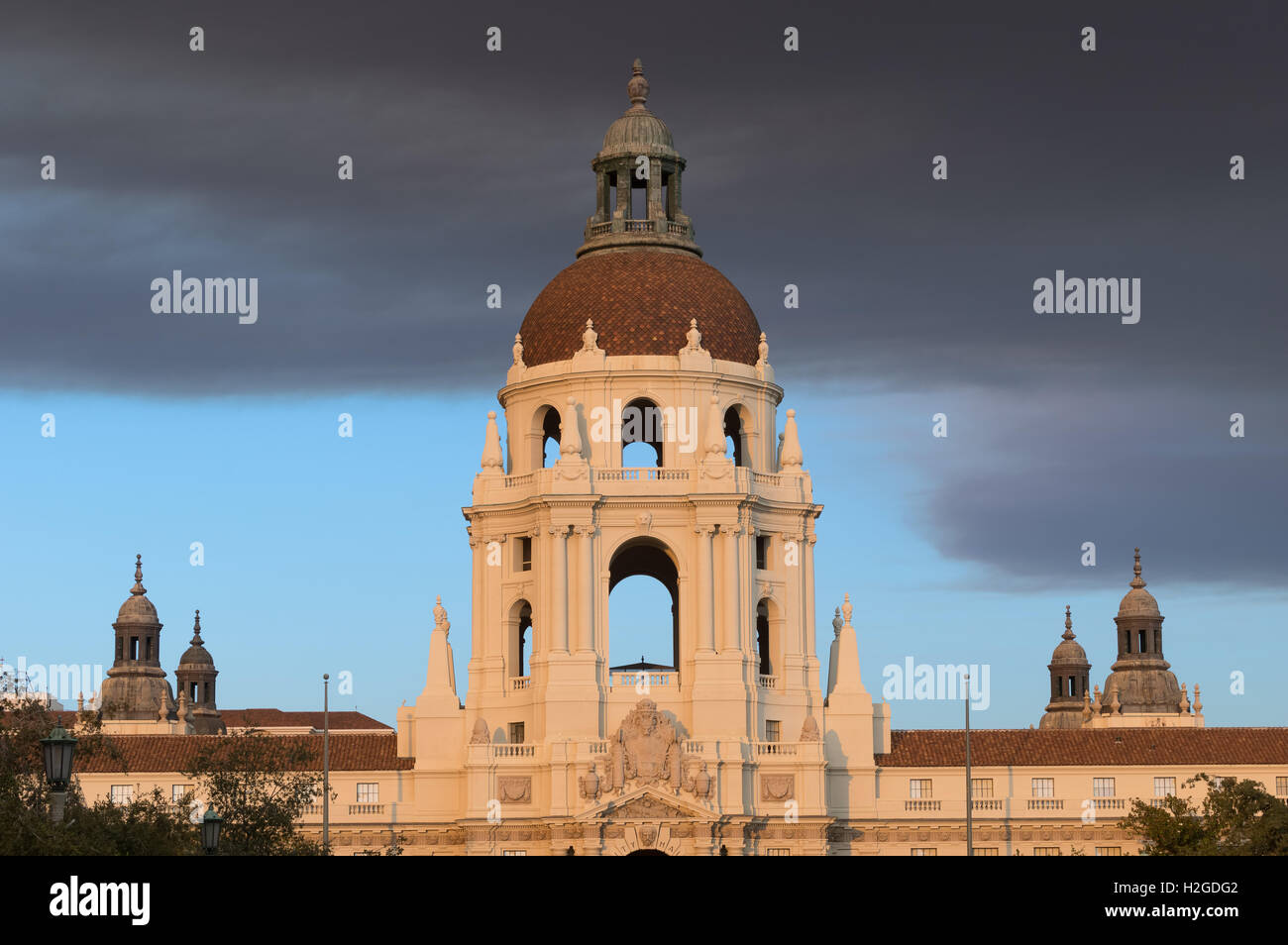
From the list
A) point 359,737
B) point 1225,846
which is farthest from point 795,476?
point 1225,846

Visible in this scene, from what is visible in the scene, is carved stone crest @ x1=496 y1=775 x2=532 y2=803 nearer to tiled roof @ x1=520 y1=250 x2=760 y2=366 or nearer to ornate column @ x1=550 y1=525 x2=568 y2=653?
ornate column @ x1=550 y1=525 x2=568 y2=653

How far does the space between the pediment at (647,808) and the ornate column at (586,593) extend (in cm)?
864

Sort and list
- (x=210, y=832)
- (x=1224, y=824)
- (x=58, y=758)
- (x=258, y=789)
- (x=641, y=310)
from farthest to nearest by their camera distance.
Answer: (x=641, y=310), (x=258, y=789), (x=1224, y=824), (x=210, y=832), (x=58, y=758)

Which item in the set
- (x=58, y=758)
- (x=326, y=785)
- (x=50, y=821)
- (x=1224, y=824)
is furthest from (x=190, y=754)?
(x=58, y=758)

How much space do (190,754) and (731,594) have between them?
1081 inches

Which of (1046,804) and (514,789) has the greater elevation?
(514,789)

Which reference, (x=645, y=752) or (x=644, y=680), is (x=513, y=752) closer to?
(x=644, y=680)

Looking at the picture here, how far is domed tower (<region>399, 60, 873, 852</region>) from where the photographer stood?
12375cm

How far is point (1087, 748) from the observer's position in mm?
129125

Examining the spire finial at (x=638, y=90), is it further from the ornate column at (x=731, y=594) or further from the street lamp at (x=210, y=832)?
the street lamp at (x=210, y=832)

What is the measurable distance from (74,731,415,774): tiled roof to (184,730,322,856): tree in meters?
5.16

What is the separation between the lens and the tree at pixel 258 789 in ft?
327
